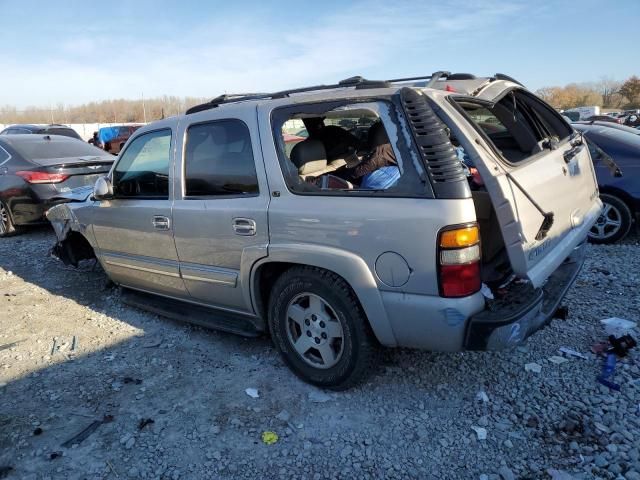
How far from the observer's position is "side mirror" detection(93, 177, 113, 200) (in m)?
4.09

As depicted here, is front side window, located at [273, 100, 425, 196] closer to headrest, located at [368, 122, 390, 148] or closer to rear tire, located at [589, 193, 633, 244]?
headrest, located at [368, 122, 390, 148]

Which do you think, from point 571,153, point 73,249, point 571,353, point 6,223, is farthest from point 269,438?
point 6,223

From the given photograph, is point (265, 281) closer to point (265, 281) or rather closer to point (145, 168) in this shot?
point (265, 281)

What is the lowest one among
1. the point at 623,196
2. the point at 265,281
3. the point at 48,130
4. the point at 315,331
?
the point at 315,331

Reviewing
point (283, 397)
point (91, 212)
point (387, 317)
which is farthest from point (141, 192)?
point (387, 317)

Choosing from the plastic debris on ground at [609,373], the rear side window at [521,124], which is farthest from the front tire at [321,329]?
the rear side window at [521,124]

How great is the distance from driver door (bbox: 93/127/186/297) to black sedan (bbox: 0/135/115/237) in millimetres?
3161

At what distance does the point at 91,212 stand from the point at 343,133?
2.49 meters

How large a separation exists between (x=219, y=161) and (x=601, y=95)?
73.7m

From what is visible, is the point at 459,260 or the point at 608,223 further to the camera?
the point at 608,223

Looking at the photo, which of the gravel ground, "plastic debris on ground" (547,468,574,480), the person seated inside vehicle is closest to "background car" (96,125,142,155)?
the gravel ground

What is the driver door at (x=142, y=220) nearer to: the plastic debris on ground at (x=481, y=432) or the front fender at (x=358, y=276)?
the front fender at (x=358, y=276)

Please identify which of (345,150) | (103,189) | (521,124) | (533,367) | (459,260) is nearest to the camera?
(459,260)

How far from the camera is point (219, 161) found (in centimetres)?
337
